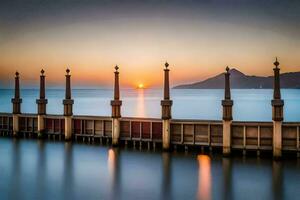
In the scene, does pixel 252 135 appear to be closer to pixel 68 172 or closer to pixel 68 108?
pixel 68 172

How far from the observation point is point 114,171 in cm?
2294

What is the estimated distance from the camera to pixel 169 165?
78.8 feet

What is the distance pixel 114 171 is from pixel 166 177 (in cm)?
342

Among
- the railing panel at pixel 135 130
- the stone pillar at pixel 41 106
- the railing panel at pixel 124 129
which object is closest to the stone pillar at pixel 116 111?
the railing panel at pixel 124 129

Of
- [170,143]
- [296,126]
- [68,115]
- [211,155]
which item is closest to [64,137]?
[68,115]

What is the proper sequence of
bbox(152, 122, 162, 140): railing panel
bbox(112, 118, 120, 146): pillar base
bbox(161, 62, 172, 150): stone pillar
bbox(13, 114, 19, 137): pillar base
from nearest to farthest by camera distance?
bbox(161, 62, 172, 150): stone pillar, bbox(112, 118, 120, 146): pillar base, bbox(152, 122, 162, 140): railing panel, bbox(13, 114, 19, 137): pillar base

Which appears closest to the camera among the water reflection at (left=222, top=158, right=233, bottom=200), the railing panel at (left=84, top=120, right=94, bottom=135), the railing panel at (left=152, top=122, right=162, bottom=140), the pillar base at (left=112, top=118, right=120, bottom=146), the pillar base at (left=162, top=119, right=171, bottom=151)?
the water reflection at (left=222, top=158, right=233, bottom=200)

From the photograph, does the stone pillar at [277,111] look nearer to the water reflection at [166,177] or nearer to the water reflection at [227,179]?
the water reflection at [227,179]

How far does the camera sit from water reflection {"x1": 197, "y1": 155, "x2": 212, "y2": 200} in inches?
700

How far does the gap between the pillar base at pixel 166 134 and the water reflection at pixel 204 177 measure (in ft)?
7.90

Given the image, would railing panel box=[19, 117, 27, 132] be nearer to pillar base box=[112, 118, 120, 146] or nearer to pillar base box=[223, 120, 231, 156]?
pillar base box=[112, 118, 120, 146]

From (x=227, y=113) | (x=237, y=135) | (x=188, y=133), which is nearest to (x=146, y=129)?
(x=188, y=133)

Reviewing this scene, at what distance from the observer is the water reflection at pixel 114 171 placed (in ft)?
60.4

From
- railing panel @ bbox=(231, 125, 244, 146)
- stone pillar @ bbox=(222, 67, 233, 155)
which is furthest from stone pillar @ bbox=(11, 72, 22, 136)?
railing panel @ bbox=(231, 125, 244, 146)
